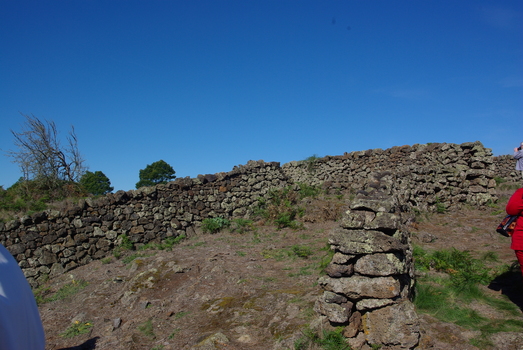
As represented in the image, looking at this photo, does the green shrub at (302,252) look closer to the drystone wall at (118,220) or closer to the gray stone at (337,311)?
the gray stone at (337,311)

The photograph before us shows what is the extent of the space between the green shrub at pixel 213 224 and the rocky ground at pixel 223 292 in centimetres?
107

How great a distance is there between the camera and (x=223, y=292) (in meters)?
6.37

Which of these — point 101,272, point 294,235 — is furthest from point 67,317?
point 294,235

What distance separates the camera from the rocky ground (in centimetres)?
467

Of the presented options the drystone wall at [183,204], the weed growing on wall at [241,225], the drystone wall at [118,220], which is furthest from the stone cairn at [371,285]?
the drystone wall at [118,220]

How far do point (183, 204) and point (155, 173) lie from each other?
2803 centimetres

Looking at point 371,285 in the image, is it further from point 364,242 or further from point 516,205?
point 516,205

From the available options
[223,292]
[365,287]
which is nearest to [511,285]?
[365,287]

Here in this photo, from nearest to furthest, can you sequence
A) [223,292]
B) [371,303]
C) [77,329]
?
1. [371,303]
2. [77,329]
3. [223,292]

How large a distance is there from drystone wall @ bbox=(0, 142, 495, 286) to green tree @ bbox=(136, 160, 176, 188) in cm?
2670

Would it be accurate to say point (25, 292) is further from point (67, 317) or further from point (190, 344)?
point (67, 317)

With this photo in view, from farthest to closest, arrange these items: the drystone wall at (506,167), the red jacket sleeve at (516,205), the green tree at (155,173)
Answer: the green tree at (155,173) → the drystone wall at (506,167) → the red jacket sleeve at (516,205)

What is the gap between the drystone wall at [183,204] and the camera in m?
9.09

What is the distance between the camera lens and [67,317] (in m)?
6.83
